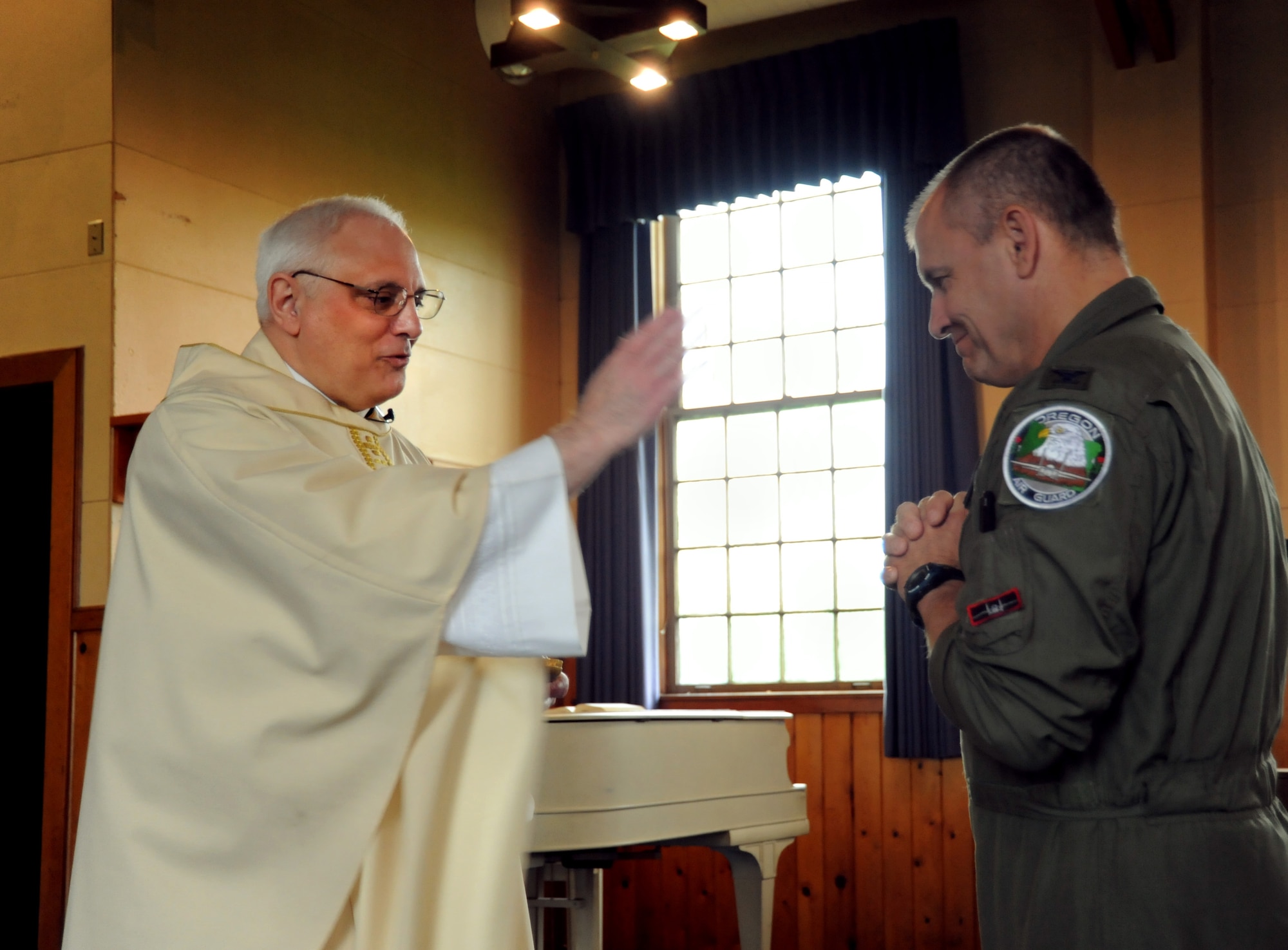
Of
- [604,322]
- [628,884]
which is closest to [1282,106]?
[604,322]

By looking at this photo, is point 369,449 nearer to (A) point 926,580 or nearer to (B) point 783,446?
(A) point 926,580

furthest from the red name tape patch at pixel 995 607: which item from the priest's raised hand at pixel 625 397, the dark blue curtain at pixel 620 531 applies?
the dark blue curtain at pixel 620 531

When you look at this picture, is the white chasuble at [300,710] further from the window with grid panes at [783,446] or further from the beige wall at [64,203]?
the window with grid panes at [783,446]

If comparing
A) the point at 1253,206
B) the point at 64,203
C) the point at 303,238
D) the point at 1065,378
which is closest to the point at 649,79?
the point at 64,203

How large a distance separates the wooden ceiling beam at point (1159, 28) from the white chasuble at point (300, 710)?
4.61 meters

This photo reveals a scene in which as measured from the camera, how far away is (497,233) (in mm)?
6668

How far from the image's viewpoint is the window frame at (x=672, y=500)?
20.7 ft

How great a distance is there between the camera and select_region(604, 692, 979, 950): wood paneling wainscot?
5688 millimetres

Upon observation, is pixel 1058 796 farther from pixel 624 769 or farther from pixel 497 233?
pixel 497 233

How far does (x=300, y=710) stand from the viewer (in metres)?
1.56

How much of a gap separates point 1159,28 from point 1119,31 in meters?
0.16

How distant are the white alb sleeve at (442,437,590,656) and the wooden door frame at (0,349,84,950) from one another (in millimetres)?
3439

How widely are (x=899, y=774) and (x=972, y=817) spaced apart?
4437 mm

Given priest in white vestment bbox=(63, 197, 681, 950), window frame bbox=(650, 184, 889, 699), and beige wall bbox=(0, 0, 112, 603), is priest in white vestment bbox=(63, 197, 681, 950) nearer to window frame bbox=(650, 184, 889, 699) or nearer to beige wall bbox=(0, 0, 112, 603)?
beige wall bbox=(0, 0, 112, 603)
